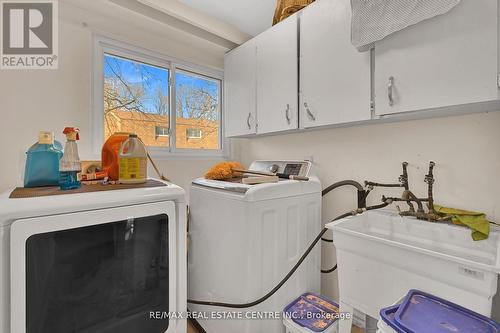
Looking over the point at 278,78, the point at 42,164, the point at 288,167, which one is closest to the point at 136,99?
the point at 42,164

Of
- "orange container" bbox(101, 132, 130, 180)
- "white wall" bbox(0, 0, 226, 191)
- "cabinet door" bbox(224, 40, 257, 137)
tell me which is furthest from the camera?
"cabinet door" bbox(224, 40, 257, 137)

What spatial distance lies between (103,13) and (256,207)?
1.90 m

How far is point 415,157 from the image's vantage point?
1.50 metres

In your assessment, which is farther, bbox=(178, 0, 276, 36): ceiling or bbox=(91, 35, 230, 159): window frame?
→ bbox=(178, 0, 276, 36): ceiling

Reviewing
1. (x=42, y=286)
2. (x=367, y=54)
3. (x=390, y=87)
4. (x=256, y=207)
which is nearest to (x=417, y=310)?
(x=256, y=207)

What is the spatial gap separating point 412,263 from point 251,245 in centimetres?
78

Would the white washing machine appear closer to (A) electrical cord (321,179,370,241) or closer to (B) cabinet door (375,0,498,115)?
(A) electrical cord (321,179,370,241)

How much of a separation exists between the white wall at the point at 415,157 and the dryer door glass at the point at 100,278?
1.35m

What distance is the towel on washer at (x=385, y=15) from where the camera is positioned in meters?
1.08

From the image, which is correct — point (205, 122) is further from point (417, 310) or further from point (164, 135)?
point (417, 310)

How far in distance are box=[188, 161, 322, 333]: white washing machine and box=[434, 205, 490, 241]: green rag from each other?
748mm

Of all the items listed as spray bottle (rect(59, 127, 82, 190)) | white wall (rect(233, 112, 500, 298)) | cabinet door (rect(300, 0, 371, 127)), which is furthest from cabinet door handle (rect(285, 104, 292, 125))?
spray bottle (rect(59, 127, 82, 190))

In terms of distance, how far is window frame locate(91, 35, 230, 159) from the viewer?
1811mm

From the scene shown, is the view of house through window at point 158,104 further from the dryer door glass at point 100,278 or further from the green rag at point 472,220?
the green rag at point 472,220
